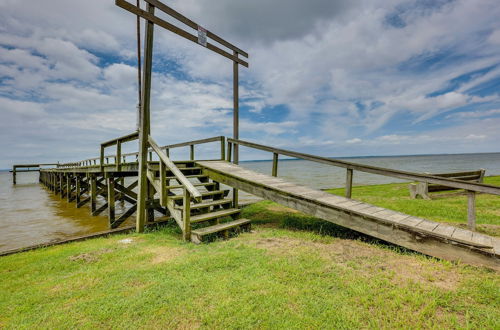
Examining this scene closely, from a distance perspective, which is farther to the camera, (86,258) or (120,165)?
(120,165)

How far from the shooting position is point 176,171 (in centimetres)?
520

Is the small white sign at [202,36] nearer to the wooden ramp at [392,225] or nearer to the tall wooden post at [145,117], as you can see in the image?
the tall wooden post at [145,117]

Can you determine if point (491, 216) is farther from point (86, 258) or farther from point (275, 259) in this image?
point (86, 258)

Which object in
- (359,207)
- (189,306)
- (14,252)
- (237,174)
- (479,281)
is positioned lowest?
(14,252)

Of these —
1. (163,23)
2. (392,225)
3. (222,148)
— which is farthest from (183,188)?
(163,23)

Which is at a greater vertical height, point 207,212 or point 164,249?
point 207,212

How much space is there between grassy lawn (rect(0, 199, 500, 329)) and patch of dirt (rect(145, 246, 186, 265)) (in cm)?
2

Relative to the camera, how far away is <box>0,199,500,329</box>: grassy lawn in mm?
2389

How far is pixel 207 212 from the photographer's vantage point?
5.83 meters

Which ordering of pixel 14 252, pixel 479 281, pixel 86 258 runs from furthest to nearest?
pixel 14 252
pixel 86 258
pixel 479 281

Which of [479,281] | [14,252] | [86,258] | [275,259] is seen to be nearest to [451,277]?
[479,281]

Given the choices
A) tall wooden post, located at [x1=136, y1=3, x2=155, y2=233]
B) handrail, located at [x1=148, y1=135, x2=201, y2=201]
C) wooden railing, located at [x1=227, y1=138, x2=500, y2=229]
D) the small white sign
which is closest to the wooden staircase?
handrail, located at [x1=148, y1=135, x2=201, y2=201]

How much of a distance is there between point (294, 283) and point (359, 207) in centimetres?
241

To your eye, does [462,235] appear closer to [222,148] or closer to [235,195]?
[235,195]
